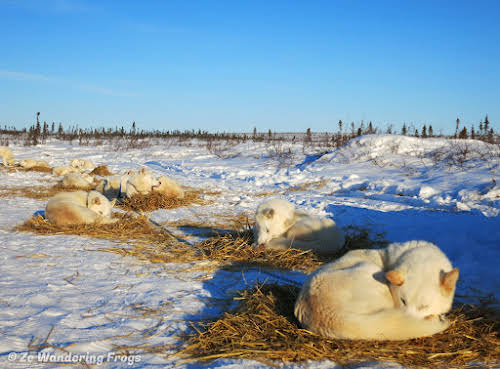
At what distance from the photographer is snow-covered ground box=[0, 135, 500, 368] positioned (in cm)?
287

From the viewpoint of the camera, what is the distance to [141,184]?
920cm

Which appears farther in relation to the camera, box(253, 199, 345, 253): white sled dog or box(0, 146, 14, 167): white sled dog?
box(0, 146, 14, 167): white sled dog

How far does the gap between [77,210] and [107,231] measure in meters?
0.70

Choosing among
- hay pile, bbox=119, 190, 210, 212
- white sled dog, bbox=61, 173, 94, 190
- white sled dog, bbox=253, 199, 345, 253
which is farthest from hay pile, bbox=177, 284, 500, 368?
white sled dog, bbox=61, 173, 94, 190

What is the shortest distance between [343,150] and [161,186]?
10167mm

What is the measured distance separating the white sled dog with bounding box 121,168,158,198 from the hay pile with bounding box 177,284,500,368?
21.5 feet

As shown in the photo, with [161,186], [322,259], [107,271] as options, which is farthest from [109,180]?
[322,259]

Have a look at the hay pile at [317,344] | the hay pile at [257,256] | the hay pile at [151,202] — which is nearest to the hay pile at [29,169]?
the hay pile at [151,202]

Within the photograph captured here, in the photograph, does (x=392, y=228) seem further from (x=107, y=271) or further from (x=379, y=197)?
(x=107, y=271)

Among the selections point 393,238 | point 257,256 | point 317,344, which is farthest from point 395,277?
point 393,238

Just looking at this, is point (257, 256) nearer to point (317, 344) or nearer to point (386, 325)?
point (317, 344)

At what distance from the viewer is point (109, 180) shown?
10.6 metres

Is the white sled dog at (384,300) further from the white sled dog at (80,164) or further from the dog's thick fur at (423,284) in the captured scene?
the white sled dog at (80,164)

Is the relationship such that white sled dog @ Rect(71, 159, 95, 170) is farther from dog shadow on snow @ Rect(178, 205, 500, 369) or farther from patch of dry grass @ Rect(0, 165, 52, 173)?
dog shadow on snow @ Rect(178, 205, 500, 369)
